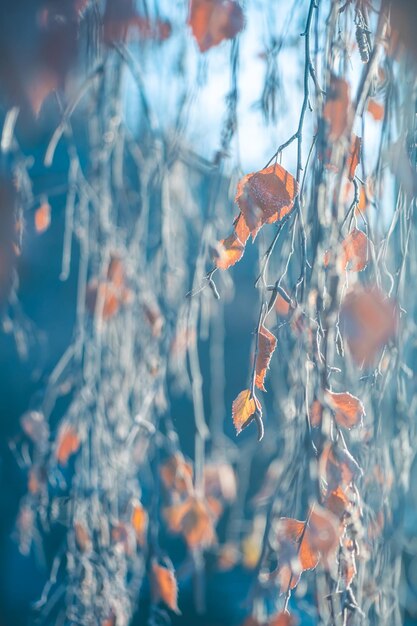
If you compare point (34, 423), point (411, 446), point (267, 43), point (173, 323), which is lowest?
point (34, 423)

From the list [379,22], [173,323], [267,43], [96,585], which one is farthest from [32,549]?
[379,22]

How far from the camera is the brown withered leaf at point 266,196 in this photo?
0.69 metres

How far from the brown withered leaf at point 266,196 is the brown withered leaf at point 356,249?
0.30 feet

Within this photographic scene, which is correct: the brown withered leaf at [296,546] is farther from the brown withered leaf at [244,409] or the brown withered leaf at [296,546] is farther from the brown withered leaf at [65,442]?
the brown withered leaf at [65,442]

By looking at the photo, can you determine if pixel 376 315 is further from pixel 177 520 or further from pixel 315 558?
pixel 177 520

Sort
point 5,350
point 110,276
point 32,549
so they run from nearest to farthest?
point 110,276 → point 32,549 → point 5,350

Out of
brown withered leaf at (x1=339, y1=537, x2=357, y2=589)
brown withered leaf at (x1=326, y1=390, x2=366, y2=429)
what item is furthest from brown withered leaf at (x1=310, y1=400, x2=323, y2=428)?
brown withered leaf at (x1=339, y1=537, x2=357, y2=589)

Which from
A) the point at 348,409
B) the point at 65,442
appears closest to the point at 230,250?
the point at 348,409

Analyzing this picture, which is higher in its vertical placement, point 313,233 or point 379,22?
point 379,22

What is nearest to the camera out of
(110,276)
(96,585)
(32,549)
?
(96,585)

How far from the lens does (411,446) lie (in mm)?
975

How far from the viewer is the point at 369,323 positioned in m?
0.70

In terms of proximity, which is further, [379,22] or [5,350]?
[5,350]

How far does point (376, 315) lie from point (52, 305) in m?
2.39
